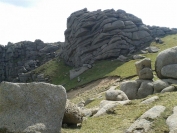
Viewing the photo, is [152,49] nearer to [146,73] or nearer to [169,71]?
[146,73]

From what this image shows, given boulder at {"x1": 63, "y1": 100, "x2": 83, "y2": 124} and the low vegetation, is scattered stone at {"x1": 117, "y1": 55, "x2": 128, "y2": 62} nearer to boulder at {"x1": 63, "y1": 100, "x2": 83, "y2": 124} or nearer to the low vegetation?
the low vegetation

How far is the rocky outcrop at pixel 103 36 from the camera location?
108250 millimetres

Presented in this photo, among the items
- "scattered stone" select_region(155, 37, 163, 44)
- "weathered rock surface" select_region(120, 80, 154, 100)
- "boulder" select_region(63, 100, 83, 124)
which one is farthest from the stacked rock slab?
"scattered stone" select_region(155, 37, 163, 44)

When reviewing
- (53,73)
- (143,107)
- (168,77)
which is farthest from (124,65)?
(143,107)

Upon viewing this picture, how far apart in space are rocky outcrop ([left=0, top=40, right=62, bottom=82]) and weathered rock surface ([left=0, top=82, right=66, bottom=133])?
136 meters

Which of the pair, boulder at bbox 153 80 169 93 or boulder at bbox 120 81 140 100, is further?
boulder at bbox 120 81 140 100

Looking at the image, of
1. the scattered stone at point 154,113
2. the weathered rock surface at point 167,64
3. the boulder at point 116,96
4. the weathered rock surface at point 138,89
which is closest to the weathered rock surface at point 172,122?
the scattered stone at point 154,113

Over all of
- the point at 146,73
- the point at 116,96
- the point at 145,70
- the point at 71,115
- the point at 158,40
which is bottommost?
the point at 158,40

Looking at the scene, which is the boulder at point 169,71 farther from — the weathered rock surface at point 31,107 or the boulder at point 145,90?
the weathered rock surface at point 31,107

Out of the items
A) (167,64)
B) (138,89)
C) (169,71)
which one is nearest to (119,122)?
(138,89)

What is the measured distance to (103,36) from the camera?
4375 inches

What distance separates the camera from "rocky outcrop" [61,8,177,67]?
108 meters

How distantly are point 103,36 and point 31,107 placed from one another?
314 feet

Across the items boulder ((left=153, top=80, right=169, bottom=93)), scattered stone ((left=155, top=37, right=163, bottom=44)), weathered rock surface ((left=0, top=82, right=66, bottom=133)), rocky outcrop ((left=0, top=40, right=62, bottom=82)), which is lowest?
rocky outcrop ((left=0, top=40, right=62, bottom=82))
